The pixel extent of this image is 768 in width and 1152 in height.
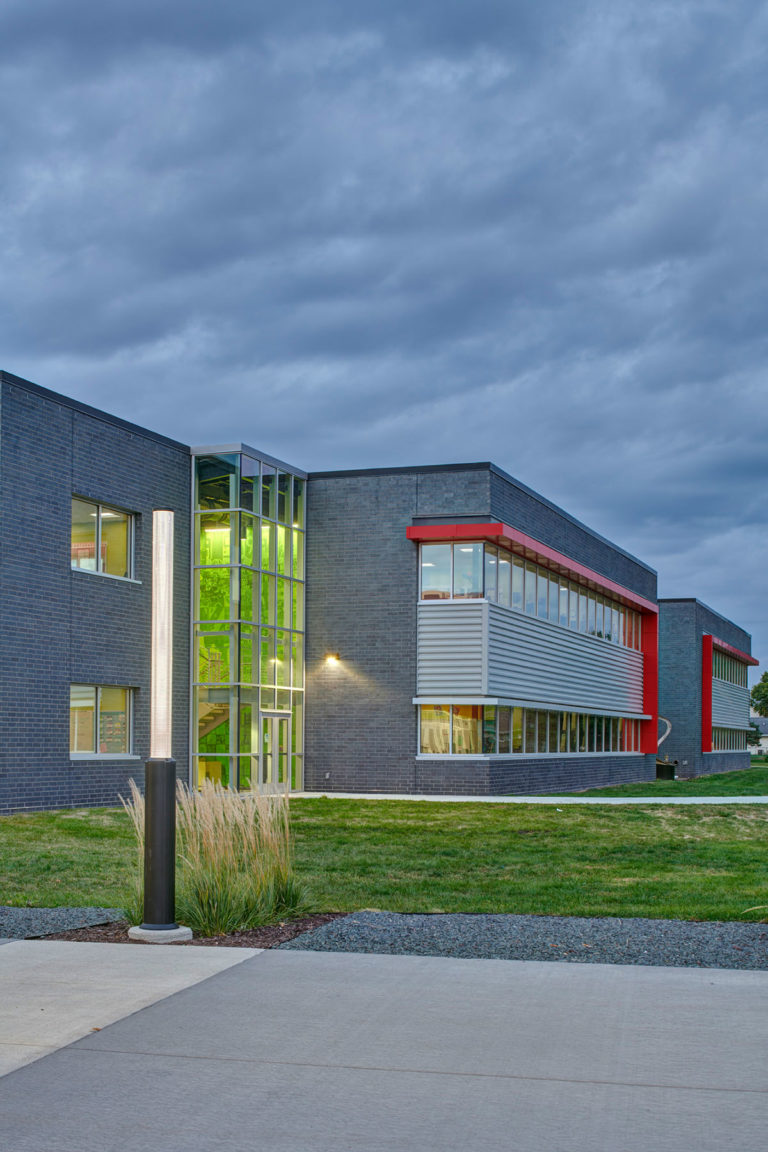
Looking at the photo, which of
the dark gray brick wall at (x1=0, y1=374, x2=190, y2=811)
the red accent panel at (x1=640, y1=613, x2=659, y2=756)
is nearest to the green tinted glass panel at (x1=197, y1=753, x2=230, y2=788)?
the dark gray brick wall at (x1=0, y1=374, x2=190, y2=811)

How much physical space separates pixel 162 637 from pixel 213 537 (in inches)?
674

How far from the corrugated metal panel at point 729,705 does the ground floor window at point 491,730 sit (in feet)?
78.2

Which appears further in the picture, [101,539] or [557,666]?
[557,666]

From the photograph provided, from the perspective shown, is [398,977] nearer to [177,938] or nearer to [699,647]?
[177,938]

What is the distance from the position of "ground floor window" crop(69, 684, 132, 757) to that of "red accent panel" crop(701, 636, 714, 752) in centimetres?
3245

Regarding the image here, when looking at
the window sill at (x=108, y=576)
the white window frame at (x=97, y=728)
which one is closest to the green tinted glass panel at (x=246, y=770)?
the white window frame at (x=97, y=728)

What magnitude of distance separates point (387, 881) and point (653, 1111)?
7.51 meters

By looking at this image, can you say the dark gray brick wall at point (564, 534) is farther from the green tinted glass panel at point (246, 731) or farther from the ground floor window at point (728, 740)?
the ground floor window at point (728, 740)

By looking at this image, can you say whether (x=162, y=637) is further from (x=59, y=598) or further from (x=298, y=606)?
(x=298, y=606)

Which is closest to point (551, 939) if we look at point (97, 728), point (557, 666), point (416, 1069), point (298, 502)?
point (416, 1069)

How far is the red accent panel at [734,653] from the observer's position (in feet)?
175

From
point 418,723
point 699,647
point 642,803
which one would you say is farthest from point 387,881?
point 699,647

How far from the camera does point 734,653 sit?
2333 inches

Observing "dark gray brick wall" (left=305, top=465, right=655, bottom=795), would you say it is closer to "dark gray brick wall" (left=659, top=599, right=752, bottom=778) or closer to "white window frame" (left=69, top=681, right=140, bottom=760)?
"white window frame" (left=69, top=681, right=140, bottom=760)
